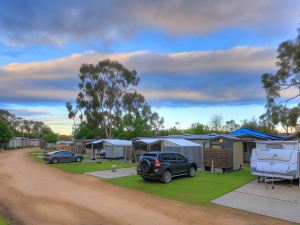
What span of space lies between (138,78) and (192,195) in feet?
148

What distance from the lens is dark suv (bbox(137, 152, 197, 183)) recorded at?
1588 centimetres

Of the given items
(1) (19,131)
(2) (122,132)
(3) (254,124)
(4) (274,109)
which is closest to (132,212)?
(4) (274,109)

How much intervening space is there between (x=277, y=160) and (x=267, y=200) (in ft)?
15.2

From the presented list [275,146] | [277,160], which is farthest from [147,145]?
[277,160]

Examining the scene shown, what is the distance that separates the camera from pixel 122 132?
55.3m

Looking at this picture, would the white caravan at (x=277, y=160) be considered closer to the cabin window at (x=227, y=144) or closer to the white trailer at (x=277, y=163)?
the white trailer at (x=277, y=163)

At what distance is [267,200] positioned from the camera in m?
11.9

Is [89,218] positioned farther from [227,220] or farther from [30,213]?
[227,220]

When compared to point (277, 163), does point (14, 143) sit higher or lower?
lower

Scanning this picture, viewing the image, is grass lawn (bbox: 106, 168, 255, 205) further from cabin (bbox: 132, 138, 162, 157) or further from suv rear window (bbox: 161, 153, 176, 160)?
cabin (bbox: 132, 138, 162, 157)

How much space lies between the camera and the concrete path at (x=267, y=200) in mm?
10039

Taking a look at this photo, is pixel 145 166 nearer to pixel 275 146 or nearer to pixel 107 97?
pixel 275 146

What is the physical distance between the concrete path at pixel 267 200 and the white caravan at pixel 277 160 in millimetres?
810

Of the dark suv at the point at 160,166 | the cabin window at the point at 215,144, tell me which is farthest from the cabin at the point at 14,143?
the dark suv at the point at 160,166
